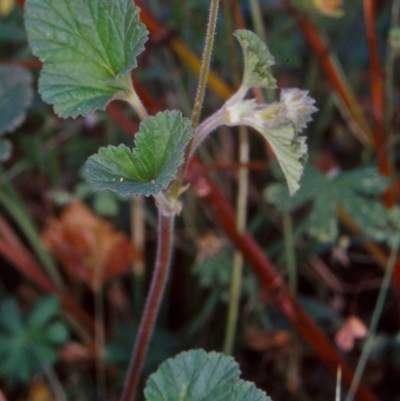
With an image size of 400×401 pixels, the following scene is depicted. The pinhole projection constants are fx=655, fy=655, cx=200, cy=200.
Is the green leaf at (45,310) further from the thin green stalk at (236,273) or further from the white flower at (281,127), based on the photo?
the white flower at (281,127)

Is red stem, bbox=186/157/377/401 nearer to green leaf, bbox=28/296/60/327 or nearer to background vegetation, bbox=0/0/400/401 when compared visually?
background vegetation, bbox=0/0/400/401

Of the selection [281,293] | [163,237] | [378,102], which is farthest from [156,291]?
[378,102]

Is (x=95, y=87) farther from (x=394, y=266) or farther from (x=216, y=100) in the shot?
(x=216, y=100)

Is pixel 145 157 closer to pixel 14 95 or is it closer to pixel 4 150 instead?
pixel 4 150

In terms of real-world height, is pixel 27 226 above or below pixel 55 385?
above

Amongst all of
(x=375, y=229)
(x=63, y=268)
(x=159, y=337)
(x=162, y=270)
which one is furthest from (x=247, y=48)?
(x=63, y=268)
